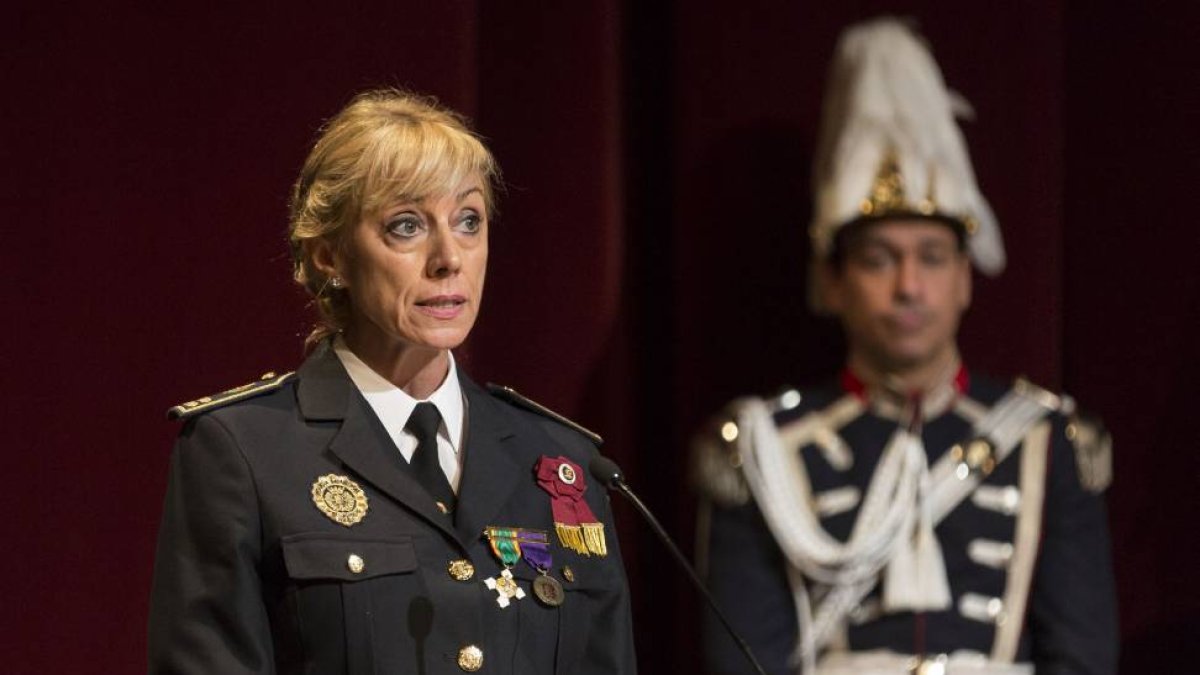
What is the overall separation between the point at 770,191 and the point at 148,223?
0.81 meters

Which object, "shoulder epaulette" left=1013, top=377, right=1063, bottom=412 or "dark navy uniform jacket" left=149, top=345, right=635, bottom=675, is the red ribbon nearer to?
"dark navy uniform jacket" left=149, top=345, right=635, bottom=675

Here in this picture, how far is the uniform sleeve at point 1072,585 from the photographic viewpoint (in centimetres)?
221

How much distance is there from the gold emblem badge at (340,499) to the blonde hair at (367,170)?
0.61ft

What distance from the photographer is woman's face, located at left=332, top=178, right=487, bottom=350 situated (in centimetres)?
164

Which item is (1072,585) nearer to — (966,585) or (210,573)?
(966,585)

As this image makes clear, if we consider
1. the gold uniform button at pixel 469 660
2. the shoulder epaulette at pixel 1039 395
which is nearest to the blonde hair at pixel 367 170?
the gold uniform button at pixel 469 660

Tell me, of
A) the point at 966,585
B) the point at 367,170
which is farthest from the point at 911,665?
the point at 367,170

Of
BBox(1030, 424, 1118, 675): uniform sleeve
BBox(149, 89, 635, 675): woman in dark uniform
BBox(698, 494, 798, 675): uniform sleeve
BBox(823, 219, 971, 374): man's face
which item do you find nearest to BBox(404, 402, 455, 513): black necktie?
BBox(149, 89, 635, 675): woman in dark uniform

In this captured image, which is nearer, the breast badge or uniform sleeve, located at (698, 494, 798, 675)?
the breast badge

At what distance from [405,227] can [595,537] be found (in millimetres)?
335

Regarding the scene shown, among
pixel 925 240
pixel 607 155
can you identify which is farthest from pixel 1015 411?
pixel 607 155

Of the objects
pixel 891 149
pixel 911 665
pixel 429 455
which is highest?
pixel 891 149

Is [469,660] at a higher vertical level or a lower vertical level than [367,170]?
lower

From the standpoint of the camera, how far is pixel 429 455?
1.67 metres
